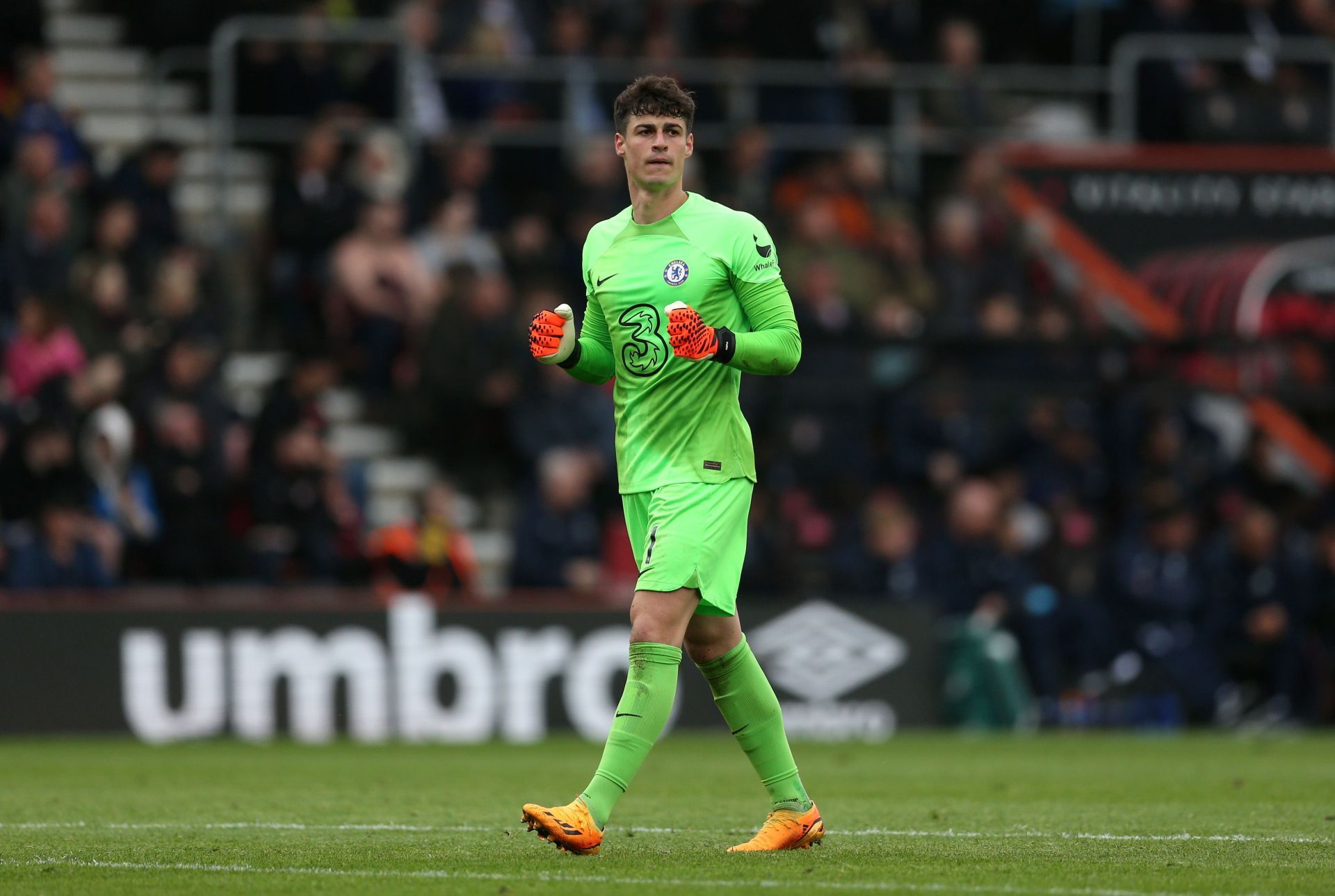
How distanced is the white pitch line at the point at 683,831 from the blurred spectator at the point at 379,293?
9615mm

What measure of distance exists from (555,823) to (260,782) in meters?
4.91

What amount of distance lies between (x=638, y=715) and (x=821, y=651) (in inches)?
397

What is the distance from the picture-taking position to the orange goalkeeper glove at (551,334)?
7703mm

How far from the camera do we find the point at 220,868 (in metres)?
7.15

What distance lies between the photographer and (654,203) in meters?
7.81

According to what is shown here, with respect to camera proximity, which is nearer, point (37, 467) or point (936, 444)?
point (37, 467)

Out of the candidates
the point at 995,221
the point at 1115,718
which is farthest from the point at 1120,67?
the point at 1115,718

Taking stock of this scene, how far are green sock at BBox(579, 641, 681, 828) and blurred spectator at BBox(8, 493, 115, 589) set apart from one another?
9.45m

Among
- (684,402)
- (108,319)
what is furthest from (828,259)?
(684,402)

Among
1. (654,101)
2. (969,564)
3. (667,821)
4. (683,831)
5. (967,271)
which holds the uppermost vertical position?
(654,101)

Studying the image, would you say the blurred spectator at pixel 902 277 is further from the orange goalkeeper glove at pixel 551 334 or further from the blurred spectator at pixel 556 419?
the orange goalkeeper glove at pixel 551 334

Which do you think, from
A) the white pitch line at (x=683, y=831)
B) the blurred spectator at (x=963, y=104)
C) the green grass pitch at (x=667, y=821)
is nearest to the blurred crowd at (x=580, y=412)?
the blurred spectator at (x=963, y=104)

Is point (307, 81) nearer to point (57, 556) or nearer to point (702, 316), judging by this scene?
point (57, 556)

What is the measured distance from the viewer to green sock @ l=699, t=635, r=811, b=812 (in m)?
7.80
